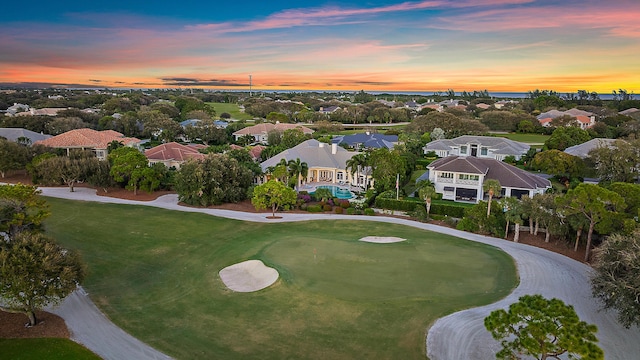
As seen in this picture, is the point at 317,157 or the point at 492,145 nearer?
the point at 317,157

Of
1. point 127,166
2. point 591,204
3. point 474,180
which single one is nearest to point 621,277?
point 591,204

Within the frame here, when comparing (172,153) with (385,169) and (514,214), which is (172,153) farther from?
(514,214)

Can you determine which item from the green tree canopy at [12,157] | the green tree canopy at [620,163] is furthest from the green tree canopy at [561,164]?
the green tree canopy at [12,157]

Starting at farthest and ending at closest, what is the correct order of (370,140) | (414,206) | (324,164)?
1. (370,140)
2. (324,164)
3. (414,206)

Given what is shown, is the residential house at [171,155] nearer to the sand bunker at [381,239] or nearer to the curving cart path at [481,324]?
the sand bunker at [381,239]

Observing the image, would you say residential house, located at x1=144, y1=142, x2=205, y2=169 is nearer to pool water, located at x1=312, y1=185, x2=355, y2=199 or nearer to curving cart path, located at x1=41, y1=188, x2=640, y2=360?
pool water, located at x1=312, y1=185, x2=355, y2=199

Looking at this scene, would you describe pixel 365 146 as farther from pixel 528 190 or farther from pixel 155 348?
pixel 155 348
